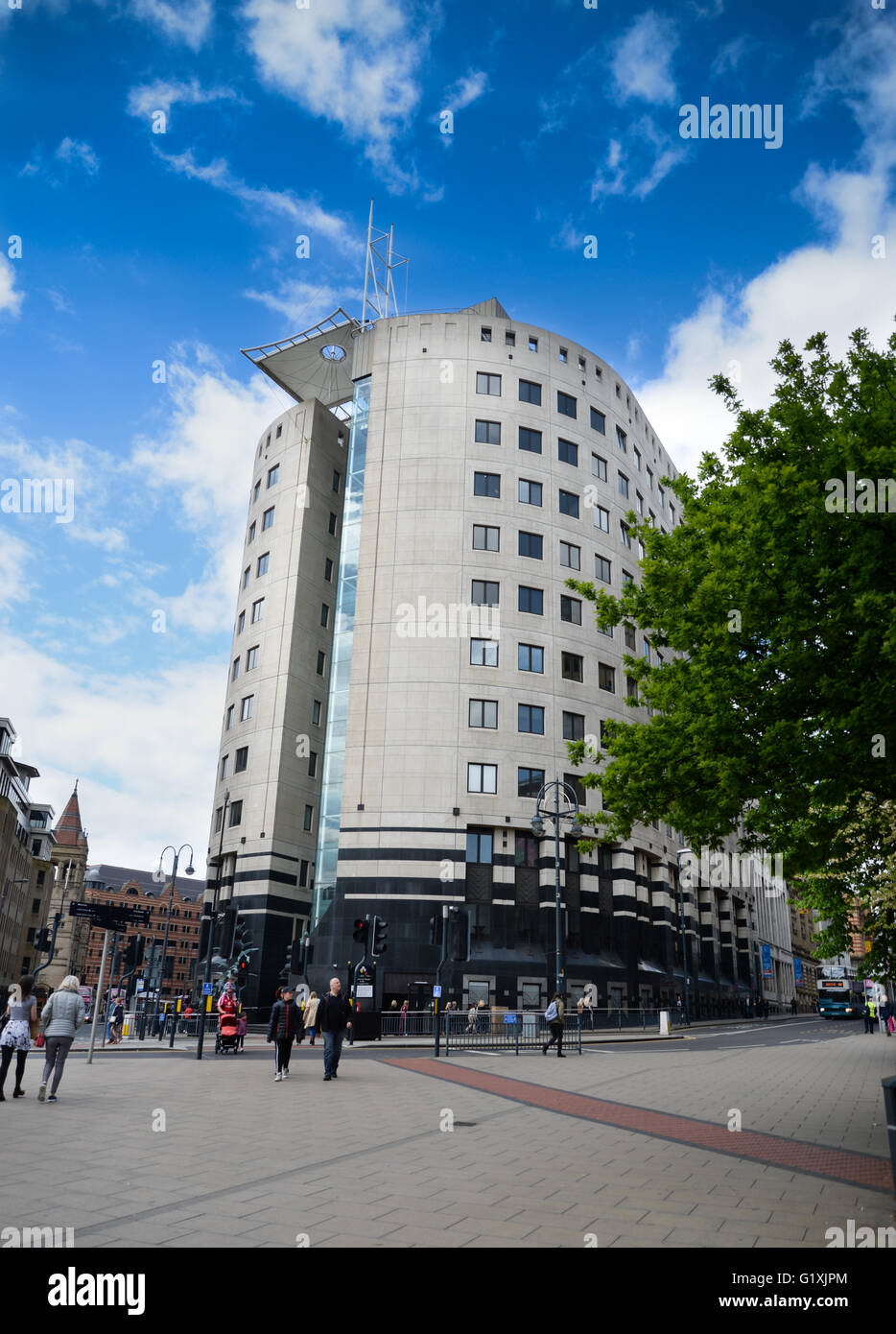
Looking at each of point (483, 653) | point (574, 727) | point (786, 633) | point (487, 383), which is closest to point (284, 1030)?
point (786, 633)

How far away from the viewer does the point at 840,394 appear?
12828 millimetres

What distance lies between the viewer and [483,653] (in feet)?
155

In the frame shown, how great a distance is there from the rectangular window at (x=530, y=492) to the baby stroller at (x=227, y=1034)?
32278 mm

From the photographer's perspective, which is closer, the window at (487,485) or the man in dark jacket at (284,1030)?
the man in dark jacket at (284,1030)

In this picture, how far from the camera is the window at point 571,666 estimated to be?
1932 inches

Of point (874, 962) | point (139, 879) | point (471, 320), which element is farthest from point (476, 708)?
point (139, 879)

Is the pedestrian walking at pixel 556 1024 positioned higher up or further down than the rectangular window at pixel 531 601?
further down

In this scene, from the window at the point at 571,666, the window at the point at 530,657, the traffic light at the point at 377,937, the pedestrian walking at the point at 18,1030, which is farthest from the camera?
the window at the point at 571,666

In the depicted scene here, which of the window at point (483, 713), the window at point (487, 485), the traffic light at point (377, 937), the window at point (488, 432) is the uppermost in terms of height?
the window at point (488, 432)

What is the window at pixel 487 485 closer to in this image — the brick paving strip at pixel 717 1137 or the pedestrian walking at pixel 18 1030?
the brick paving strip at pixel 717 1137

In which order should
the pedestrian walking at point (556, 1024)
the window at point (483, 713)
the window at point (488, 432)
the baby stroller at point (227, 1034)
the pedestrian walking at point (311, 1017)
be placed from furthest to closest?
the window at point (488, 432) → the window at point (483, 713) → the pedestrian walking at point (311, 1017) → the pedestrian walking at point (556, 1024) → the baby stroller at point (227, 1034)

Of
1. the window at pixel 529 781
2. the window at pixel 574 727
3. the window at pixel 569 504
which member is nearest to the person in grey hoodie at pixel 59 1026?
the window at pixel 529 781

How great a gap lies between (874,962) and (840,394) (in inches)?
372
